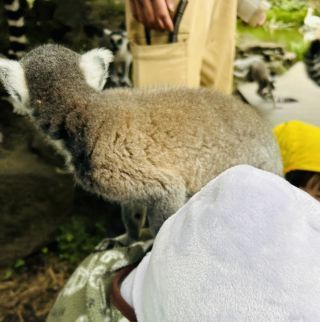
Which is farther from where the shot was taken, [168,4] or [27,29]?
[27,29]

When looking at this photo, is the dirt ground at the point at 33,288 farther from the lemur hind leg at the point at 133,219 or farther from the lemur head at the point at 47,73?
the lemur head at the point at 47,73

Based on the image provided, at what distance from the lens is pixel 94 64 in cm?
217

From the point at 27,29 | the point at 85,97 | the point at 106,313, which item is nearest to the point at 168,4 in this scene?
the point at 85,97

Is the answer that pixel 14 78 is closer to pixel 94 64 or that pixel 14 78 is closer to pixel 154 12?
pixel 94 64

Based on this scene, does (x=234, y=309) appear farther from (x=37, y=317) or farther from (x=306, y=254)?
(x=37, y=317)

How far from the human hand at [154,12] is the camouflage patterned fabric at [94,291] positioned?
3.26 ft

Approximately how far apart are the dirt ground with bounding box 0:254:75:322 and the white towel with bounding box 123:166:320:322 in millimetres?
2145

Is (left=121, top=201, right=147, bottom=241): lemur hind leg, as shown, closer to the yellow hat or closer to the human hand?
the yellow hat

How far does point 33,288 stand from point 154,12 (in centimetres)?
199

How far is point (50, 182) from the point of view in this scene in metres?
3.27

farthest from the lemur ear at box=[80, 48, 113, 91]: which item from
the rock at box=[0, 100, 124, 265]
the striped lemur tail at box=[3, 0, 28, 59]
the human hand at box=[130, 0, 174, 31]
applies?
the striped lemur tail at box=[3, 0, 28, 59]

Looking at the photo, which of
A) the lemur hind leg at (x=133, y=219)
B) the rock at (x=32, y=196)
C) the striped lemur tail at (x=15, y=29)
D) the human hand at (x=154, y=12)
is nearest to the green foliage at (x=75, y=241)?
the rock at (x=32, y=196)

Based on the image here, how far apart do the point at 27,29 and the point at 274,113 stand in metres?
2.19

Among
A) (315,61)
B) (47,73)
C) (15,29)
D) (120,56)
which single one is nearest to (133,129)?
(47,73)
